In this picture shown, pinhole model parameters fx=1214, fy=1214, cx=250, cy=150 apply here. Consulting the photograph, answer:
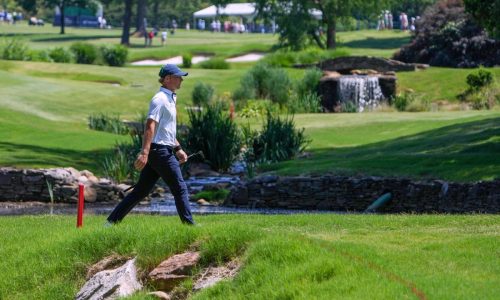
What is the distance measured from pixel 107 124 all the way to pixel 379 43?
47508 millimetres

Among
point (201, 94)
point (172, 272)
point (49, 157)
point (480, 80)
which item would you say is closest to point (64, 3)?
point (201, 94)

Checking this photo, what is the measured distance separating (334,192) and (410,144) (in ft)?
15.7

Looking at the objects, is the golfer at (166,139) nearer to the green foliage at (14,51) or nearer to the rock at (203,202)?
the rock at (203,202)

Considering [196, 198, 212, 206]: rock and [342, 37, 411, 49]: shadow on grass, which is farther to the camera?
[342, 37, 411, 49]: shadow on grass

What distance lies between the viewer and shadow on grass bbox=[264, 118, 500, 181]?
22.5 m

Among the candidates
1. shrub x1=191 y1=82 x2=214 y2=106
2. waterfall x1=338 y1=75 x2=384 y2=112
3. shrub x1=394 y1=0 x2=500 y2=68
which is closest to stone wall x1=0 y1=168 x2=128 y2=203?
shrub x1=191 y1=82 x2=214 y2=106

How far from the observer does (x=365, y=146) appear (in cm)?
2978

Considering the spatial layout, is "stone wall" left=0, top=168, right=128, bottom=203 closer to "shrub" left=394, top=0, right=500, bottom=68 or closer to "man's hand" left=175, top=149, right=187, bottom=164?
"man's hand" left=175, top=149, right=187, bottom=164

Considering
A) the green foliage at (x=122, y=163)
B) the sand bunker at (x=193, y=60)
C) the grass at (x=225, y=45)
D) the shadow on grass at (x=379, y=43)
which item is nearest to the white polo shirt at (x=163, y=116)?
the green foliage at (x=122, y=163)

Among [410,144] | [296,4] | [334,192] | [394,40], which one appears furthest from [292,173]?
[394,40]

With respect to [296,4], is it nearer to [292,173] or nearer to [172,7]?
[292,173]

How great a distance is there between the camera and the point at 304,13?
62.2m

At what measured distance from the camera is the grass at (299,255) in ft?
33.3

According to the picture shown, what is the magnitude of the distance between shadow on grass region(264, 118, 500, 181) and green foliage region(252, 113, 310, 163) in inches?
24.3
